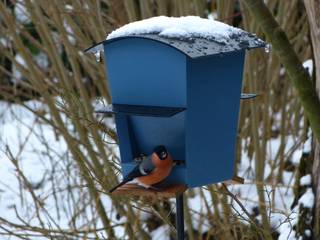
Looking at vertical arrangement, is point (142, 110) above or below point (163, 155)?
above

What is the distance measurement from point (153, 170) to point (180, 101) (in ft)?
0.83

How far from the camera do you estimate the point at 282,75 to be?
5.68 meters

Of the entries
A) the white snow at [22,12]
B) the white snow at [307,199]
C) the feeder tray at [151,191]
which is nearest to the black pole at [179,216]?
the feeder tray at [151,191]

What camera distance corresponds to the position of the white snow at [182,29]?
2.02 metres

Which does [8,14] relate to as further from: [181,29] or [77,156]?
[181,29]

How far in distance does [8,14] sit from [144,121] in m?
1.72

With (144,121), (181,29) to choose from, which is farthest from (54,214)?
(181,29)

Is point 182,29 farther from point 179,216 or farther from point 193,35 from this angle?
point 179,216

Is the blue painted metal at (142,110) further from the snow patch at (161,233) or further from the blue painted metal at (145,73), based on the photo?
the snow patch at (161,233)

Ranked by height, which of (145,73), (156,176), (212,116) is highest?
(145,73)

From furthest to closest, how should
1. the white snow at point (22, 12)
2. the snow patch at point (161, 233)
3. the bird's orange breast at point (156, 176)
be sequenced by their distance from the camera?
the snow patch at point (161, 233) → the white snow at point (22, 12) → the bird's orange breast at point (156, 176)

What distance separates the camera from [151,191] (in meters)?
2.04

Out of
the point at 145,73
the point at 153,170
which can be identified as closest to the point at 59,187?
the point at 145,73

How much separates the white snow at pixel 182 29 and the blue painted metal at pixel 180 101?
0.14 feet
